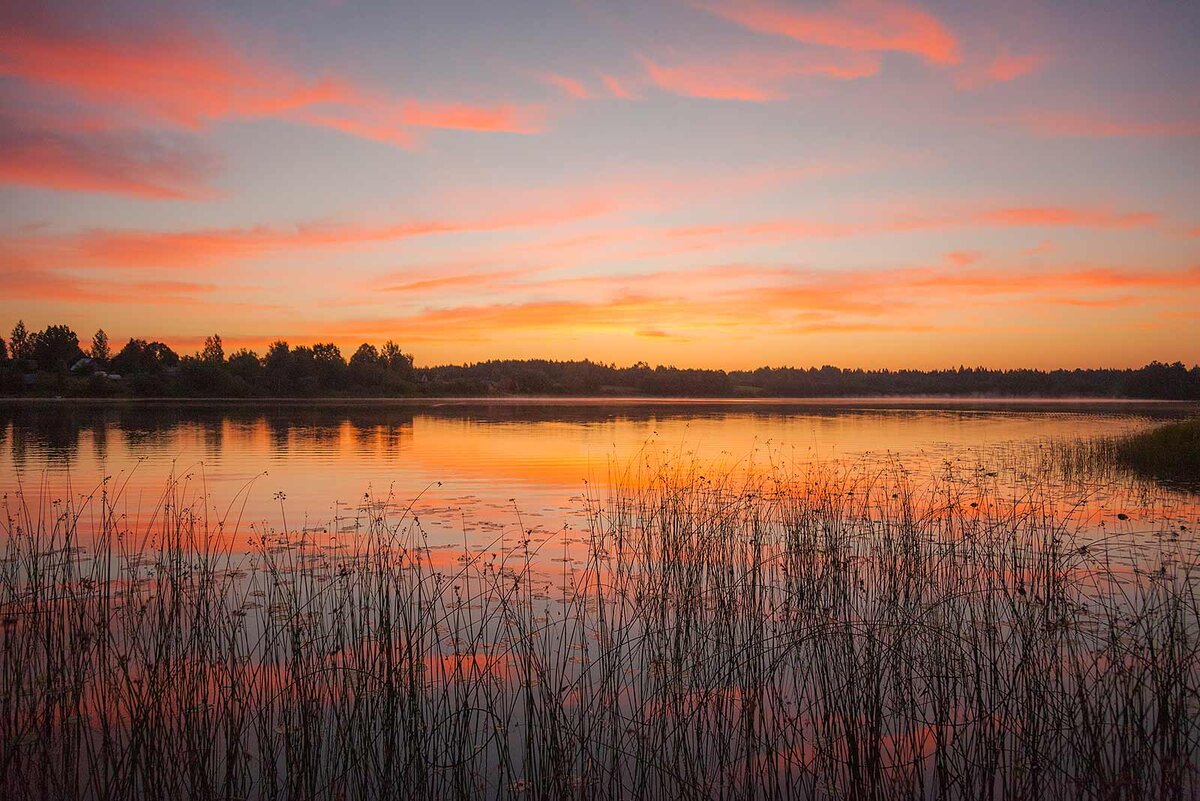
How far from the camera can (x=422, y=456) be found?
94.3ft

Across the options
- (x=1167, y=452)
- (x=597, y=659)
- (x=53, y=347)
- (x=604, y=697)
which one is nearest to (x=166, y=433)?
(x=597, y=659)

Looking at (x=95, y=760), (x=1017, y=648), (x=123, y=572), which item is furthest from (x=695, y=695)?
(x=123, y=572)

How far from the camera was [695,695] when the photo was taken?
22.1 feet

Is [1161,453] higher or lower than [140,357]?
lower

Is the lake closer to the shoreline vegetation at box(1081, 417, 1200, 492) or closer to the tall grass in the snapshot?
the tall grass

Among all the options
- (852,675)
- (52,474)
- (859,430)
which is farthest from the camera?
(859,430)

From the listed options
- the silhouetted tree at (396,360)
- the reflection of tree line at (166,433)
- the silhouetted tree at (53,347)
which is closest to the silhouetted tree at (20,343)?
the silhouetted tree at (53,347)

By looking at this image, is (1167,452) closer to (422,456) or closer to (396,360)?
(422,456)

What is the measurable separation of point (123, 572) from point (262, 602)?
2.74m

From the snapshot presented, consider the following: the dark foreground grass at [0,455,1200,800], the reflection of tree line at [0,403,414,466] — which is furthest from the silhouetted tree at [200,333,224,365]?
the dark foreground grass at [0,455,1200,800]

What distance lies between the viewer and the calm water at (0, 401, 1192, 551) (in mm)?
17516

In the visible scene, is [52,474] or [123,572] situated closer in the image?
[123,572]

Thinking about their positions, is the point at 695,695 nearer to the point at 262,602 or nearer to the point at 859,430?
the point at 262,602

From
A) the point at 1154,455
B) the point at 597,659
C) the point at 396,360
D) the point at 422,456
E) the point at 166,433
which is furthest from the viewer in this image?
the point at 396,360
